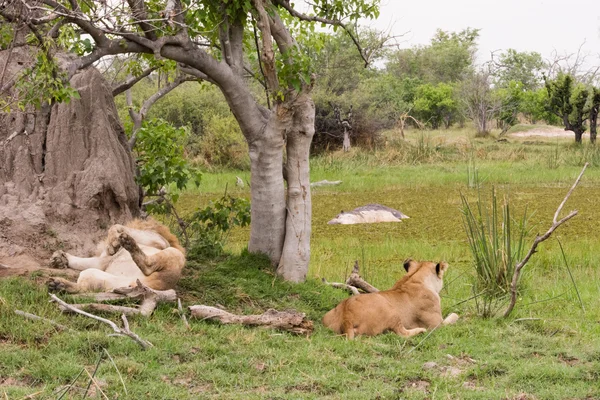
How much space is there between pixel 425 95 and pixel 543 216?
29.6 metres

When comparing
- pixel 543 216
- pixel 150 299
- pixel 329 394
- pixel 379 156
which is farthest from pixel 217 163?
pixel 329 394

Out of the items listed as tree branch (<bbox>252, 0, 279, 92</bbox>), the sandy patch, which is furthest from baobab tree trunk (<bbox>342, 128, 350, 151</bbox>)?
tree branch (<bbox>252, 0, 279, 92</bbox>)

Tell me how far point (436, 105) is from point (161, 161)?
115 ft

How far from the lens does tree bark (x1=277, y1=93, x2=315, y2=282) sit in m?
7.89

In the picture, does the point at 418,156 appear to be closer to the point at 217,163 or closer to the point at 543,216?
the point at 217,163

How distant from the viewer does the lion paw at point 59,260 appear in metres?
6.65

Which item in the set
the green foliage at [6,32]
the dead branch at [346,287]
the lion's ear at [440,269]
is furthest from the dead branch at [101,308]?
the lion's ear at [440,269]

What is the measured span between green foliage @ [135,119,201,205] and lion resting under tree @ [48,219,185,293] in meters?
1.06

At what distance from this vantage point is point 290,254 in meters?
7.90

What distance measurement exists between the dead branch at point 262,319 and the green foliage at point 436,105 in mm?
35282

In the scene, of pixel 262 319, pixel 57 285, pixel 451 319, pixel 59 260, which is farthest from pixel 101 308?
pixel 451 319

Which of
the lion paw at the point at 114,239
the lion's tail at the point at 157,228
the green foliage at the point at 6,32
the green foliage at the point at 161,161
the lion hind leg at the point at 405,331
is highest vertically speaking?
the green foliage at the point at 6,32

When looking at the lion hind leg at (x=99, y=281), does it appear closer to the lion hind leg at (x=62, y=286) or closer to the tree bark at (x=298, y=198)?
the lion hind leg at (x=62, y=286)

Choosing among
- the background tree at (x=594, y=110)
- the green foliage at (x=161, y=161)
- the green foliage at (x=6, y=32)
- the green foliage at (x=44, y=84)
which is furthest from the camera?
the background tree at (x=594, y=110)
